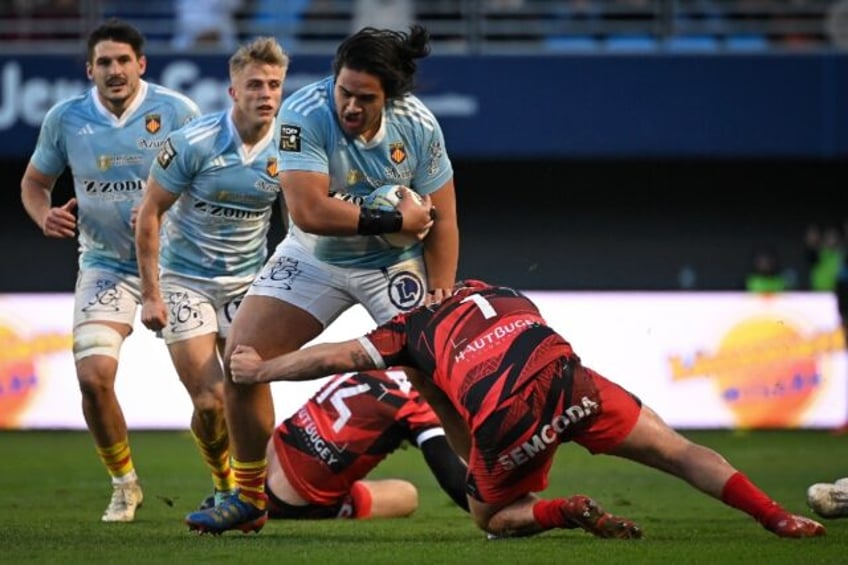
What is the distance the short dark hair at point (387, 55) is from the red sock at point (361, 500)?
2.56m

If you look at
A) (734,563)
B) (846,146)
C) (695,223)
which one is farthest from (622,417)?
(695,223)

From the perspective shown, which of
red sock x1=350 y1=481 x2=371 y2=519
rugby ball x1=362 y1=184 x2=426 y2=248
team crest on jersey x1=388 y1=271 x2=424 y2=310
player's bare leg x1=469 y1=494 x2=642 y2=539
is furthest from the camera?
red sock x1=350 y1=481 x2=371 y2=519

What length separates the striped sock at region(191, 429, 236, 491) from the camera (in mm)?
9117

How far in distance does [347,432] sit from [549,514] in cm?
212

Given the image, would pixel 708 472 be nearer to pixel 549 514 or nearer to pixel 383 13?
pixel 549 514

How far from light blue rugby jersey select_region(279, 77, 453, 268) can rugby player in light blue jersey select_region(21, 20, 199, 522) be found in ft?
5.59

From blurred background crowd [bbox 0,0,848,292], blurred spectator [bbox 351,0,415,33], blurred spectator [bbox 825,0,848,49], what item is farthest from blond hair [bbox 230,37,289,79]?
blurred spectator [bbox 825,0,848,49]

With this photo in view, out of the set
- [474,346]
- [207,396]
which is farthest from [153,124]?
[474,346]

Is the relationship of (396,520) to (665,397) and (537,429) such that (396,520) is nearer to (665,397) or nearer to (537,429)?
(537,429)

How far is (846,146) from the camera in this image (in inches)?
782

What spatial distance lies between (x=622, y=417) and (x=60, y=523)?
9.81ft

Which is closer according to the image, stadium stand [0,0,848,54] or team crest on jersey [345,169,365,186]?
team crest on jersey [345,169,365,186]

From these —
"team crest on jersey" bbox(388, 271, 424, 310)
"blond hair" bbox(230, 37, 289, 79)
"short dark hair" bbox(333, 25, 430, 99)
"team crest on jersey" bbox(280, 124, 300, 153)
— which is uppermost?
"short dark hair" bbox(333, 25, 430, 99)

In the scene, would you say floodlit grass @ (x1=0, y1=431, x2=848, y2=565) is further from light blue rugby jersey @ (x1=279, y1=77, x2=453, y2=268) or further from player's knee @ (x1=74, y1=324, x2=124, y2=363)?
light blue rugby jersey @ (x1=279, y1=77, x2=453, y2=268)
